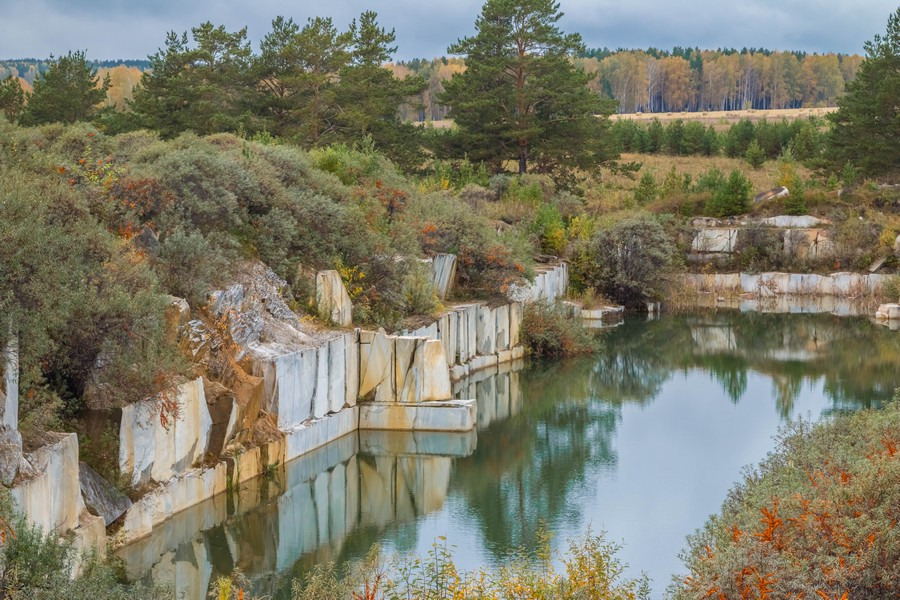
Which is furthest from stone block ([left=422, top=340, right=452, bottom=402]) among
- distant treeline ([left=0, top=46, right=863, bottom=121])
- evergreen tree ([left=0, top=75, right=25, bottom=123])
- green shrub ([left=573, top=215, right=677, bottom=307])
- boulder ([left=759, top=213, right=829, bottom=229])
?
distant treeline ([left=0, top=46, right=863, bottom=121])

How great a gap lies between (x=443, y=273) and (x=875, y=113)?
2599 cm

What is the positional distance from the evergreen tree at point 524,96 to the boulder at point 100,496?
111 feet

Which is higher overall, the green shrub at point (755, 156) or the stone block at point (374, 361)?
the green shrub at point (755, 156)

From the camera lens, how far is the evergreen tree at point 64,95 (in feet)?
132

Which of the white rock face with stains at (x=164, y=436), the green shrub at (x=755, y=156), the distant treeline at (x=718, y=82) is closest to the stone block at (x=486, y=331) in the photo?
the white rock face with stains at (x=164, y=436)

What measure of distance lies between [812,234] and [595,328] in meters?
12.3

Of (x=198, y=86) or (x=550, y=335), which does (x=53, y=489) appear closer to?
(x=550, y=335)

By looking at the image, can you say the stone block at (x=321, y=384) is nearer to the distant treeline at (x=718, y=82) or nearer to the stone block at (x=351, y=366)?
the stone block at (x=351, y=366)

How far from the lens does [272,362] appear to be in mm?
18812

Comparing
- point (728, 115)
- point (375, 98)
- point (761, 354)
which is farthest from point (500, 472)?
point (728, 115)

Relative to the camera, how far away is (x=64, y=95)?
40.3 meters

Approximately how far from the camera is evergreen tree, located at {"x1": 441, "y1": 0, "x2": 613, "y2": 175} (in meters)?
46.9

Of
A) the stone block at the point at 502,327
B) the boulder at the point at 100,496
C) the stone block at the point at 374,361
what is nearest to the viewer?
the boulder at the point at 100,496

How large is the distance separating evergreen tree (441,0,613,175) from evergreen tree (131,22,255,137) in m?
9.85
